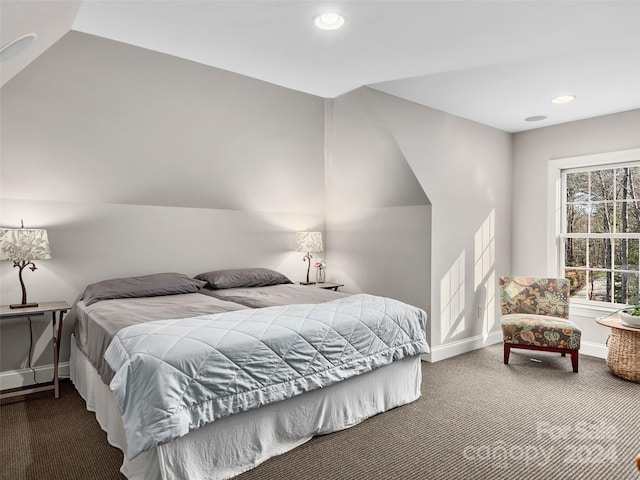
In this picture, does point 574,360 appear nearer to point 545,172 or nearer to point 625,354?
point 625,354

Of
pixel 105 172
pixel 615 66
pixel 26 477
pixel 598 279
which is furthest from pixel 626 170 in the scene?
pixel 26 477

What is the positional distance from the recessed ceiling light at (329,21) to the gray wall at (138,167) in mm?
1742

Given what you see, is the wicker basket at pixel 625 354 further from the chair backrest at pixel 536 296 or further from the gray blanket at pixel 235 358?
the gray blanket at pixel 235 358

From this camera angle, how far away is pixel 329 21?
242cm

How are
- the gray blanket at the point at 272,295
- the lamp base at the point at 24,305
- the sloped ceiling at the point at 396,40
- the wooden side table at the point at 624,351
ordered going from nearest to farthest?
1. the sloped ceiling at the point at 396,40
2. the lamp base at the point at 24,305
3. the gray blanket at the point at 272,295
4. the wooden side table at the point at 624,351

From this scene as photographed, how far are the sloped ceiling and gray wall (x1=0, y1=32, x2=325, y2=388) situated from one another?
604 mm

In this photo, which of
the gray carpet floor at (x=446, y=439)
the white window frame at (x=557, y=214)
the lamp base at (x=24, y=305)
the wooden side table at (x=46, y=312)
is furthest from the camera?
the white window frame at (x=557, y=214)

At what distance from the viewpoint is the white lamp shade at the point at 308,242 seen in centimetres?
444

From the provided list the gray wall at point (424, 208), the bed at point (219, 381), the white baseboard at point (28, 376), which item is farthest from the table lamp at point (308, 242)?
the white baseboard at point (28, 376)

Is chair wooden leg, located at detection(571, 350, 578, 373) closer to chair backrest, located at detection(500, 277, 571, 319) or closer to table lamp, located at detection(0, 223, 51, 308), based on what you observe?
chair backrest, located at detection(500, 277, 571, 319)

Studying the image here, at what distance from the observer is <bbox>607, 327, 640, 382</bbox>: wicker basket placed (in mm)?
3377

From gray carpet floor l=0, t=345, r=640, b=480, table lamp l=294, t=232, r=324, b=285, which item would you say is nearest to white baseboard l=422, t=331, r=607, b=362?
gray carpet floor l=0, t=345, r=640, b=480

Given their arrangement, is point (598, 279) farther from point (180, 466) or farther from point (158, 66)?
point (158, 66)

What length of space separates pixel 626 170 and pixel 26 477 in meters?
5.23
